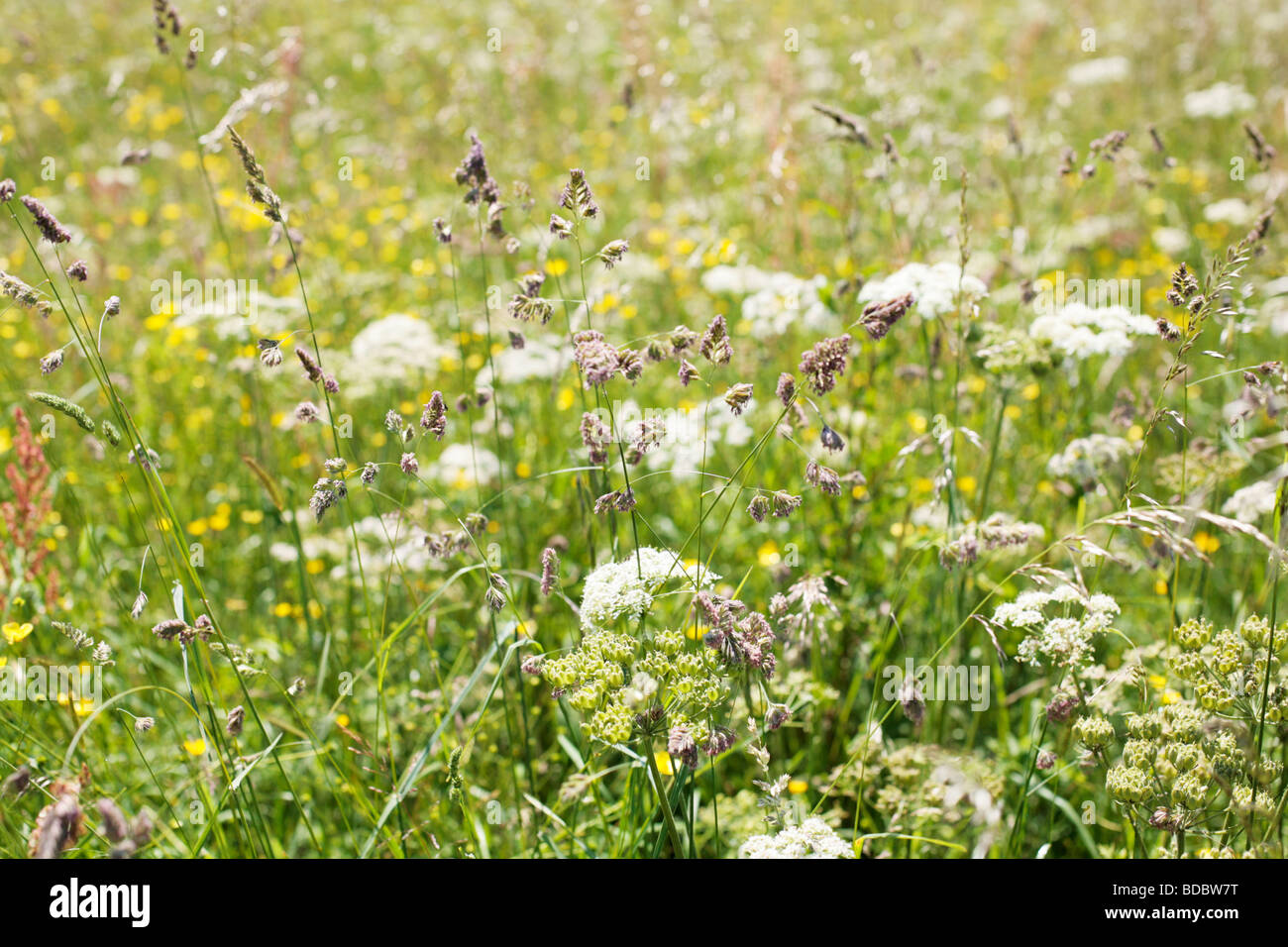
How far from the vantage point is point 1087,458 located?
104 inches

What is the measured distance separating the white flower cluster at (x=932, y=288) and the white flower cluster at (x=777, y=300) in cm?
38

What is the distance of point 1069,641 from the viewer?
6.23 ft

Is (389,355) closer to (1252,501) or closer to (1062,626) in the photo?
(1062,626)

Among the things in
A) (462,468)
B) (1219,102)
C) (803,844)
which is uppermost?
(1219,102)

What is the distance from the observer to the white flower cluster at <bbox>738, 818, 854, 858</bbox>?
5.74 feet

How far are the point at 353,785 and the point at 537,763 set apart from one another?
60 centimetres

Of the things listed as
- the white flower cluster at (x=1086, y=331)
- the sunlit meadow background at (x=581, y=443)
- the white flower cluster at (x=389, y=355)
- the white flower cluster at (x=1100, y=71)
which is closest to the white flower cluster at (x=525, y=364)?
the sunlit meadow background at (x=581, y=443)

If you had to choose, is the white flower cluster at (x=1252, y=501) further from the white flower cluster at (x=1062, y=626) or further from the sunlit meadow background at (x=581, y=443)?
the white flower cluster at (x=1062, y=626)

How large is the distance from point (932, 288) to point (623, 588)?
143 cm

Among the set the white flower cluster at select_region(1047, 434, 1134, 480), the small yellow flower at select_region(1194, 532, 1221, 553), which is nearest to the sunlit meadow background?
the small yellow flower at select_region(1194, 532, 1221, 553)

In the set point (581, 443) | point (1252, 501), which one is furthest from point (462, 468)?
point (1252, 501)

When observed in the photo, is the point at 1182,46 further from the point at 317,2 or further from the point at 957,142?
the point at 317,2

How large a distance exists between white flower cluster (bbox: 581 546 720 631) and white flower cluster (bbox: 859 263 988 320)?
1.15 m
